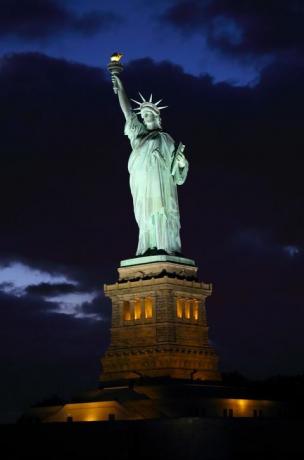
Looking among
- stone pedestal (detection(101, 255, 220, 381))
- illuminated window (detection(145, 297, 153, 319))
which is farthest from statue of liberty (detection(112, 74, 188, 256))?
illuminated window (detection(145, 297, 153, 319))

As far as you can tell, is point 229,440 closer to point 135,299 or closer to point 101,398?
point 101,398

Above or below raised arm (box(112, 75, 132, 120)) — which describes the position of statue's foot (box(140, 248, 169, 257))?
below

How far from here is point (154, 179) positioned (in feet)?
155

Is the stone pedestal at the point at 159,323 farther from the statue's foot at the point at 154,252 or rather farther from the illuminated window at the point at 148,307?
the statue's foot at the point at 154,252

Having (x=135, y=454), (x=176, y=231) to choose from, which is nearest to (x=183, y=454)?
(x=135, y=454)

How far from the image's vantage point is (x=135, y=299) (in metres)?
46.1

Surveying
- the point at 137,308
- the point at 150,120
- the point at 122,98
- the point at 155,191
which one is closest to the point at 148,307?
the point at 137,308

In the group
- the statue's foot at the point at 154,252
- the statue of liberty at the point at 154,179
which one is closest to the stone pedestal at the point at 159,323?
the statue's foot at the point at 154,252

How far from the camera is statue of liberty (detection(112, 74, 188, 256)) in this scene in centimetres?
4709

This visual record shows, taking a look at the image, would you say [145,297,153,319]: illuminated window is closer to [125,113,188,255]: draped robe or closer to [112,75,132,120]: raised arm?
[125,113,188,255]: draped robe

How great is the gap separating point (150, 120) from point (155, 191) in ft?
12.5

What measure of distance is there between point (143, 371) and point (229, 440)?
7.96 meters

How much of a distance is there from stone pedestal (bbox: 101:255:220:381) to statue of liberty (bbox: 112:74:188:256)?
119 centimetres

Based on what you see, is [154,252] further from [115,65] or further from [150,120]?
[115,65]
